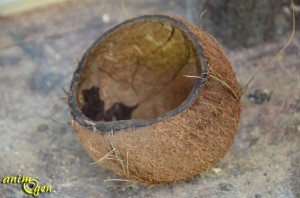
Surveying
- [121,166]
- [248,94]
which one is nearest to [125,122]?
[121,166]

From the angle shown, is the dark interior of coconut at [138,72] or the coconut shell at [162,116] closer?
the coconut shell at [162,116]

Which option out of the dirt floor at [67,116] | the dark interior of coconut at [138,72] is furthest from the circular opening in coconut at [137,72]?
the dirt floor at [67,116]

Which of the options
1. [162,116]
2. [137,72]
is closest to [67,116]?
[137,72]

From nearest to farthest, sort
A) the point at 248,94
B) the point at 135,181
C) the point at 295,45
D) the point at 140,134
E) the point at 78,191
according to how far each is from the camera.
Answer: the point at 140,134 → the point at 135,181 → the point at 78,191 → the point at 248,94 → the point at 295,45

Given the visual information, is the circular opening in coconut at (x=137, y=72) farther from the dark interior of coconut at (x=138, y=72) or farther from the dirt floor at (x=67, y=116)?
the dirt floor at (x=67, y=116)

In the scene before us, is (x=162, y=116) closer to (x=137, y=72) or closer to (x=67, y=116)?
(x=137, y=72)

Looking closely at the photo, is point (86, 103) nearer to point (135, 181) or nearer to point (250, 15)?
point (135, 181)
